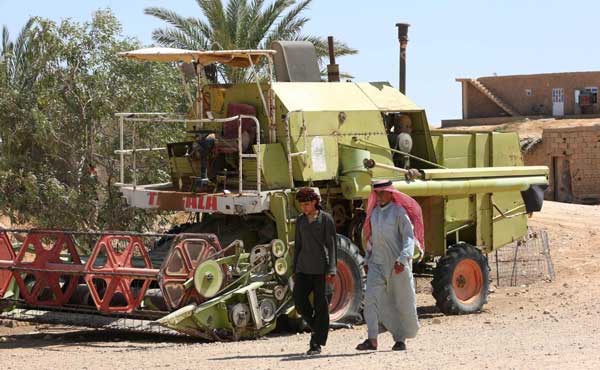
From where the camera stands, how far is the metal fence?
2180 cm

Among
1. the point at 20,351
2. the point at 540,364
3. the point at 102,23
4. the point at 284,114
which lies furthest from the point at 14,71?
the point at 540,364

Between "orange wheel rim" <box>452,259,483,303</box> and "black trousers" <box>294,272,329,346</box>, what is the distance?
201 inches

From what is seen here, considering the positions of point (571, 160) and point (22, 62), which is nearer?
point (22, 62)

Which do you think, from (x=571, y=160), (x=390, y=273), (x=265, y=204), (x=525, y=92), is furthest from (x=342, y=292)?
(x=525, y=92)

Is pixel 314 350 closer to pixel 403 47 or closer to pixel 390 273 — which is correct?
pixel 390 273

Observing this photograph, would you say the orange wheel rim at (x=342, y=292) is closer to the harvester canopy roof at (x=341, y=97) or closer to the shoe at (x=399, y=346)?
the harvester canopy roof at (x=341, y=97)

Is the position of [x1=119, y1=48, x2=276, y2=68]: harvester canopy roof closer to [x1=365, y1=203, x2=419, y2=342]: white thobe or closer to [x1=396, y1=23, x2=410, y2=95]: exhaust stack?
[x1=365, y1=203, x2=419, y2=342]: white thobe

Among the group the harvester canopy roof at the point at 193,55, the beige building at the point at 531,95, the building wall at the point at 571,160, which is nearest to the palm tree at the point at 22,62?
the harvester canopy roof at the point at 193,55

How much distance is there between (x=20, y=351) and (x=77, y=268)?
1.40 metres

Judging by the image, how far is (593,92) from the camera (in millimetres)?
52531

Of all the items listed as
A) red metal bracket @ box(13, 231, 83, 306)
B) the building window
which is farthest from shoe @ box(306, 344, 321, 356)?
the building window

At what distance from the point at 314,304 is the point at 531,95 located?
141 ft

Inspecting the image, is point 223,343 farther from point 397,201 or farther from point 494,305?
point 494,305

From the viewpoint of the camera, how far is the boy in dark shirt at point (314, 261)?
12.8 metres
